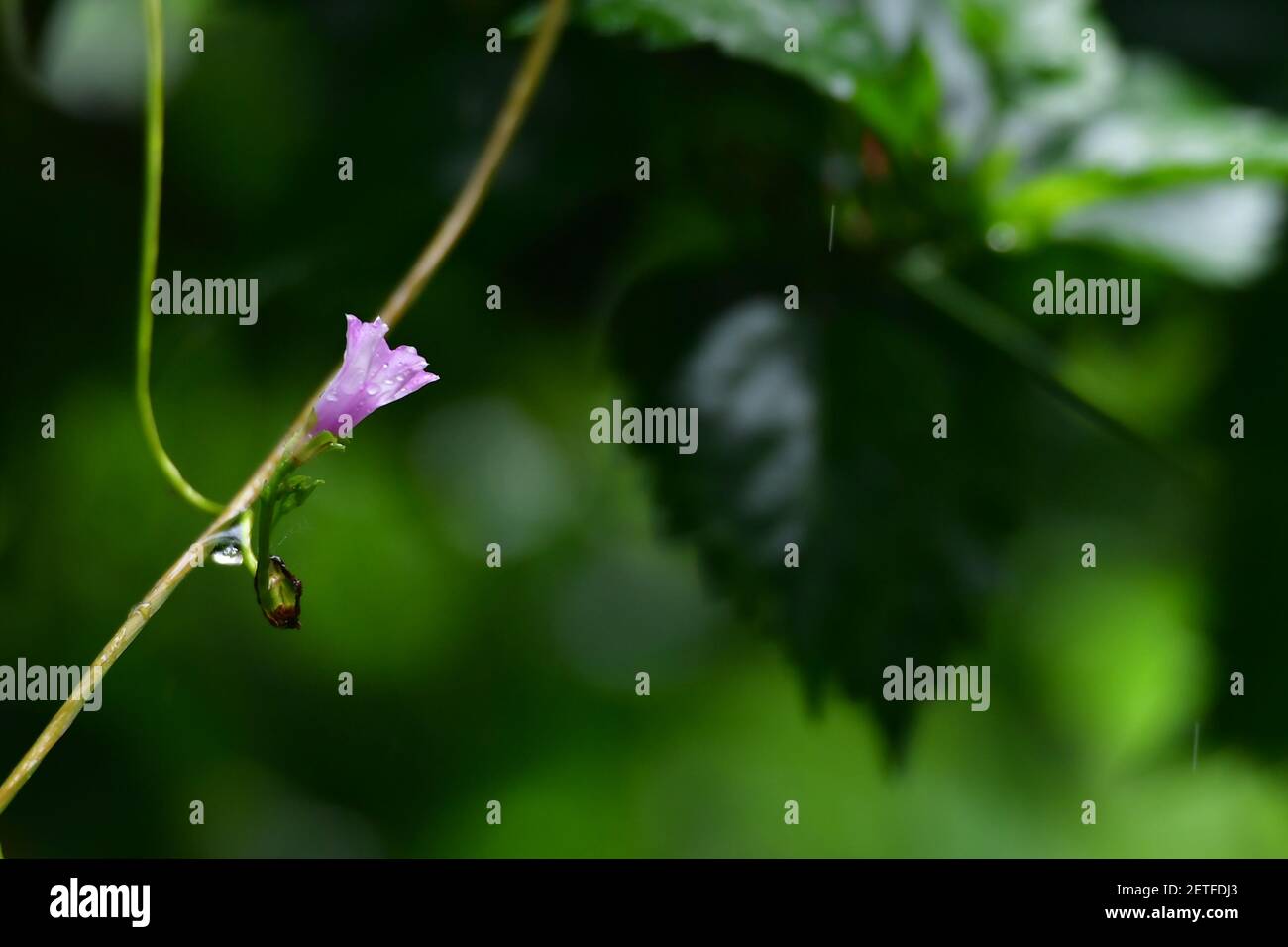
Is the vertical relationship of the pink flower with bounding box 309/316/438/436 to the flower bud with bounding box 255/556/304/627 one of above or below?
above

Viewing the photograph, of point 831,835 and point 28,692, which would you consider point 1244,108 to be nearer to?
point 831,835

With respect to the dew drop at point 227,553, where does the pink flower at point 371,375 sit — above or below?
above

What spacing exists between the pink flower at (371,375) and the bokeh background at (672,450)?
3.1 inches

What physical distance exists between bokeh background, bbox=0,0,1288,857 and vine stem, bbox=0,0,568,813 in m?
0.02

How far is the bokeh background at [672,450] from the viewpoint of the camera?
25.3 inches

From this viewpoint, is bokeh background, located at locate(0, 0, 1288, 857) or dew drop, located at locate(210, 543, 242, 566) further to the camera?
bokeh background, located at locate(0, 0, 1288, 857)

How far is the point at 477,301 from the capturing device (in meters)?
0.75

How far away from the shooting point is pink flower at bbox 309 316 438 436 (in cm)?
42

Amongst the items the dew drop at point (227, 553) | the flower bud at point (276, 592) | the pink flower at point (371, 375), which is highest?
the pink flower at point (371, 375)

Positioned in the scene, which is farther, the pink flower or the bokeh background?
the bokeh background

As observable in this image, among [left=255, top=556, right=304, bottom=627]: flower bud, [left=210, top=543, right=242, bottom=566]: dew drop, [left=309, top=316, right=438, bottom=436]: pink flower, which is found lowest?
[left=255, top=556, right=304, bottom=627]: flower bud

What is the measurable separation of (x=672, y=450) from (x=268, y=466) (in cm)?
23
